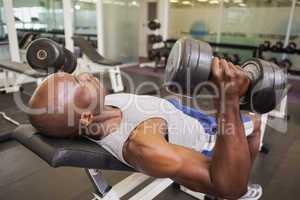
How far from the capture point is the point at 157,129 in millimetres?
969

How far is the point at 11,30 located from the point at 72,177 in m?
3.14

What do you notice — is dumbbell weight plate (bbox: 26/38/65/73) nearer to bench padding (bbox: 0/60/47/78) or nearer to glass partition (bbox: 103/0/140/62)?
bench padding (bbox: 0/60/47/78)

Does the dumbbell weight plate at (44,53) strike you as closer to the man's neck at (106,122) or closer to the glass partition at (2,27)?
the man's neck at (106,122)

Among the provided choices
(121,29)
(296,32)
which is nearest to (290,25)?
(296,32)

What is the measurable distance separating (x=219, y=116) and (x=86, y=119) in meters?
0.52

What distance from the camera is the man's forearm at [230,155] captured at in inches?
30.2

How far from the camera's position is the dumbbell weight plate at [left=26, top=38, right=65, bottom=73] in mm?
1849

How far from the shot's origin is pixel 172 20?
7.29 meters

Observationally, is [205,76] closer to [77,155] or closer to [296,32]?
[77,155]

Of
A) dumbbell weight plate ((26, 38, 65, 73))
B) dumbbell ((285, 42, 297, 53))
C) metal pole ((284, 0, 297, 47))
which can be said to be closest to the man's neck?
dumbbell weight plate ((26, 38, 65, 73))

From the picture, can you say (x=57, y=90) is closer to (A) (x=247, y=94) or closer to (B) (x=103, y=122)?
(B) (x=103, y=122)

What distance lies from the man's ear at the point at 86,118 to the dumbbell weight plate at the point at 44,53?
1016mm

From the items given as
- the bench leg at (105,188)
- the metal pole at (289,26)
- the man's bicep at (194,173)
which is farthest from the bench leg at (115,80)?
the metal pole at (289,26)

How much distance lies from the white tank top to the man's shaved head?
0.49 feet
